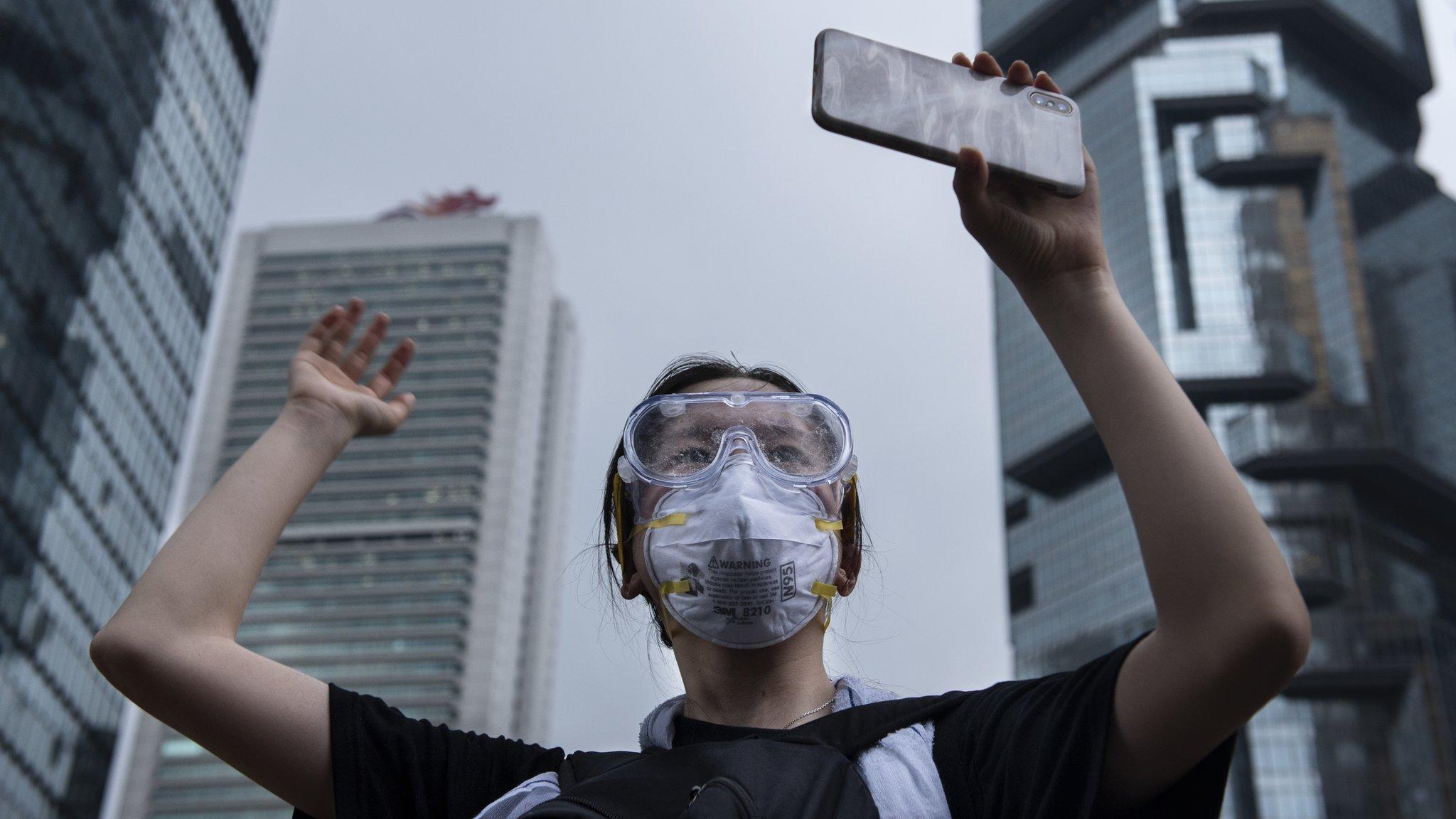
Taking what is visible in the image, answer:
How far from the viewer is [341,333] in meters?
4.43

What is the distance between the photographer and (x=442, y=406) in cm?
15800

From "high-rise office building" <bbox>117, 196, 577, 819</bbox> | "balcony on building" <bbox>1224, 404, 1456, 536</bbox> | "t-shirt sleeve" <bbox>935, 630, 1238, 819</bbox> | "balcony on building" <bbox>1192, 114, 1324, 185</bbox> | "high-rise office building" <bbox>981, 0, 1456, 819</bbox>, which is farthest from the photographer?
"high-rise office building" <bbox>117, 196, 577, 819</bbox>

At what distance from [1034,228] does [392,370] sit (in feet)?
7.55

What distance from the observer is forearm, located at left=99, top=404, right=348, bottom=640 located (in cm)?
342

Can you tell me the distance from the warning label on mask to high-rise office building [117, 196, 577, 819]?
136123 mm

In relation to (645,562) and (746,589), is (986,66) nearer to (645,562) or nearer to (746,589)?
(746,589)

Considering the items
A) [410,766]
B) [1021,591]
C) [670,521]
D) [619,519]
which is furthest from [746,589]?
[1021,591]

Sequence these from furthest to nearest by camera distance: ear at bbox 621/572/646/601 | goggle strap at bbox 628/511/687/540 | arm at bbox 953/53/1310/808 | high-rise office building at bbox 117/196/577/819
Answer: high-rise office building at bbox 117/196/577/819 → ear at bbox 621/572/646/601 → goggle strap at bbox 628/511/687/540 → arm at bbox 953/53/1310/808

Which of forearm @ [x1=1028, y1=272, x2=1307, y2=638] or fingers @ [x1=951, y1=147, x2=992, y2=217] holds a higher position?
fingers @ [x1=951, y1=147, x2=992, y2=217]

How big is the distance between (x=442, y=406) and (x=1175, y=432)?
158m

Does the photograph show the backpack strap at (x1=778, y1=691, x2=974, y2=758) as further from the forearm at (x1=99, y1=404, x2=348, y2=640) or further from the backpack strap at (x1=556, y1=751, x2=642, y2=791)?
the forearm at (x1=99, y1=404, x2=348, y2=640)

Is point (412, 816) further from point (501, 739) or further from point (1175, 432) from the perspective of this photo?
point (1175, 432)

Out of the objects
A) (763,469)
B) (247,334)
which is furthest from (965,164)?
(247,334)

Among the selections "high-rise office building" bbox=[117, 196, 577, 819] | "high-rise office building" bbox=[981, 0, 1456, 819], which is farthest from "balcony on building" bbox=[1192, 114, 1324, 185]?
"high-rise office building" bbox=[117, 196, 577, 819]
